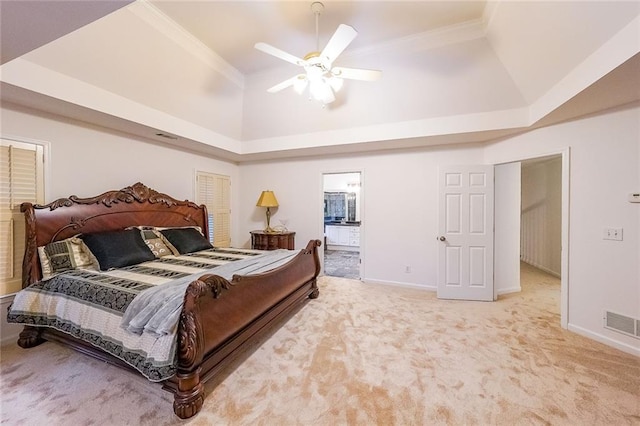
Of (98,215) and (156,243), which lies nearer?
(98,215)

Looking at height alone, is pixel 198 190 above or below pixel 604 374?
above

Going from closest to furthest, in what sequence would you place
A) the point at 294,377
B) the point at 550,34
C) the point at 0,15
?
1. the point at 0,15
2. the point at 294,377
3. the point at 550,34

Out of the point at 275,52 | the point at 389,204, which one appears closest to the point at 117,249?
the point at 275,52

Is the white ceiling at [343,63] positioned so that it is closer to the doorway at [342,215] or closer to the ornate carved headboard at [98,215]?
the ornate carved headboard at [98,215]

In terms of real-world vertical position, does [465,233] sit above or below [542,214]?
below

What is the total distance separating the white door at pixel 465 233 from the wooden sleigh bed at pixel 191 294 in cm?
193

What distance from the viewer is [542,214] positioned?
529 cm

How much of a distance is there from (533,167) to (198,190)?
6802 mm

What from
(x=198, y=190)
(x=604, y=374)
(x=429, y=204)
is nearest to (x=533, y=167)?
(x=429, y=204)

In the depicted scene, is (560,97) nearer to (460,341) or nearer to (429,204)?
(429,204)

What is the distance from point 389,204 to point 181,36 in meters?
3.55

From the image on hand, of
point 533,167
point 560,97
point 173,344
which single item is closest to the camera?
point 173,344

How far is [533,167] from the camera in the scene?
5.51 m

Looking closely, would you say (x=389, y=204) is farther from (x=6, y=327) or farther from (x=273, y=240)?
(x=6, y=327)
